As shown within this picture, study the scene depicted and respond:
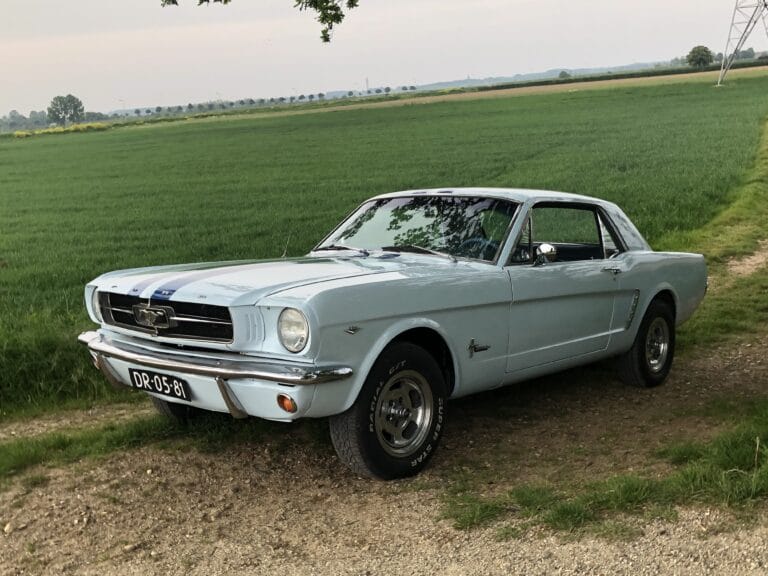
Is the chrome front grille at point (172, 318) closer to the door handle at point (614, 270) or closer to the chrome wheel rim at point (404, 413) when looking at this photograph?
the chrome wheel rim at point (404, 413)

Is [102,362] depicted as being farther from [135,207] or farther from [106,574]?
[135,207]

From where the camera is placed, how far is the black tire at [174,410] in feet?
16.6

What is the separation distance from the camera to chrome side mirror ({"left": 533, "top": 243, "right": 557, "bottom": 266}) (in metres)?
4.79

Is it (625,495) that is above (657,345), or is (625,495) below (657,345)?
above

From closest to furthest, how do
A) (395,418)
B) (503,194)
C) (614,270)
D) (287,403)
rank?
(287,403) < (395,418) < (503,194) < (614,270)

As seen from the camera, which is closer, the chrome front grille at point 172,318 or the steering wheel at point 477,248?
the chrome front grille at point 172,318

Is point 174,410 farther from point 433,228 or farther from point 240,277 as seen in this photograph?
point 433,228

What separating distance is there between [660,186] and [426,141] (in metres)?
16.2

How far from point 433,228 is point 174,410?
201 cm

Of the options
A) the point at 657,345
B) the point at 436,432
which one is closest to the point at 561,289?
the point at 436,432

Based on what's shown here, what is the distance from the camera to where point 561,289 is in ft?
16.5

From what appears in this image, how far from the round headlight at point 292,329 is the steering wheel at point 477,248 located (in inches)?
57.4

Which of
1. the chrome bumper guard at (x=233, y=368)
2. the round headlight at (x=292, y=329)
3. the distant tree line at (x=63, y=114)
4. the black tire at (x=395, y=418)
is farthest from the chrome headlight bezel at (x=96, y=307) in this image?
the distant tree line at (x=63, y=114)

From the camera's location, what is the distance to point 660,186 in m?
18.2
